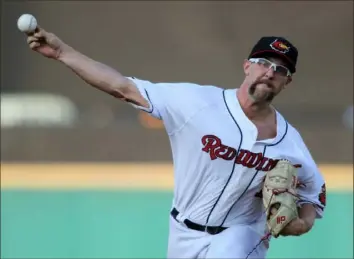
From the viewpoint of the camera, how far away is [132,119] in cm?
530

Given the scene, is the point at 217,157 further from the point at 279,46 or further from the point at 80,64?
the point at 80,64

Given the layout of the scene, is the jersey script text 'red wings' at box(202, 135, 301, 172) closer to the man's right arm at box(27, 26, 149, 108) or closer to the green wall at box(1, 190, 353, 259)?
the man's right arm at box(27, 26, 149, 108)

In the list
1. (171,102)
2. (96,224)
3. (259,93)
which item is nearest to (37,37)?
(171,102)

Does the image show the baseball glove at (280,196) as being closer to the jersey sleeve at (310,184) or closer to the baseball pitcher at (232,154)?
the baseball pitcher at (232,154)

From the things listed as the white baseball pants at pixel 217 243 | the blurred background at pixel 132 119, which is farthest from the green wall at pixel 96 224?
the white baseball pants at pixel 217 243

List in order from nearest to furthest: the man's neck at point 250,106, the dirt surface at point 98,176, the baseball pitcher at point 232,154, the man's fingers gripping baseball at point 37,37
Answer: the man's fingers gripping baseball at point 37,37 < the baseball pitcher at point 232,154 < the man's neck at point 250,106 < the dirt surface at point 98,176

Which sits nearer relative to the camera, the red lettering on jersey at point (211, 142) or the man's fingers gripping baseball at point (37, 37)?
the man's fingers gripping baseball at point (37, 37)

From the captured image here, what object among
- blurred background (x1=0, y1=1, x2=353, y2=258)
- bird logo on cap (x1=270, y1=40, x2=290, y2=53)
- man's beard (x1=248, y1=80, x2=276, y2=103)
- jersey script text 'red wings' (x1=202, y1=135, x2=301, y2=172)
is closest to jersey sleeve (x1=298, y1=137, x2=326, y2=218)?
jersey script text 'red wings' (x1=202, y1=135, x2=301, y2=172)

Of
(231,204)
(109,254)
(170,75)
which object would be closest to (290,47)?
(231,204)

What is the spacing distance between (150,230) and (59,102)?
104 centimetres

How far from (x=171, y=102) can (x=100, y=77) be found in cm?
31

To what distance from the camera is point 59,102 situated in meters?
5.33

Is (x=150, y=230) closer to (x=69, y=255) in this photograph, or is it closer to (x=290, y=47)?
(x=69, y=255)

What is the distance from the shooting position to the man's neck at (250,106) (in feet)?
10.5
